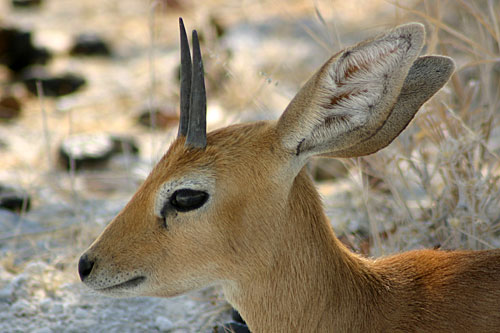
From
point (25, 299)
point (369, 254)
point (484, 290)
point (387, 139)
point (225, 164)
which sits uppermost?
point (387, 139)

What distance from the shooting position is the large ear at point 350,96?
219 centimetres

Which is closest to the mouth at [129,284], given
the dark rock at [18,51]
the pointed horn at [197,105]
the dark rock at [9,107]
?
the pointed horn at [197,105]

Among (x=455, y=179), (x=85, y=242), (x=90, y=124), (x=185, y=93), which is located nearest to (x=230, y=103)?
(x=90, y=124)

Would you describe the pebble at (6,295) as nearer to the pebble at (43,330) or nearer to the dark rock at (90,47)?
the pebble at (43,330)

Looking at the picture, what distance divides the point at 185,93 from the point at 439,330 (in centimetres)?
124

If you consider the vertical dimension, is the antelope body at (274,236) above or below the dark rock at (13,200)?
above

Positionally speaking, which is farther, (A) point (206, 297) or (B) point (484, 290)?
(A) point (206, 297)

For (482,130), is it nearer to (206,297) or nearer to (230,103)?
(206,297)

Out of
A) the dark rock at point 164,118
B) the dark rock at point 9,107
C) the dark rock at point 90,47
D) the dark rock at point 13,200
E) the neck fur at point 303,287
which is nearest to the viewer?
the neck fur at point 303,287

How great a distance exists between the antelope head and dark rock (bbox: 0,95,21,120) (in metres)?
4.67

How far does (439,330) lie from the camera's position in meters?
2.48

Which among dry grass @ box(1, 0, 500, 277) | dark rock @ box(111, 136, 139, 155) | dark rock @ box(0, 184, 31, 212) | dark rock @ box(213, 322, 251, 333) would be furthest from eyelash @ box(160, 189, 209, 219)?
dark rock @ box(111, 136, 139, 155)

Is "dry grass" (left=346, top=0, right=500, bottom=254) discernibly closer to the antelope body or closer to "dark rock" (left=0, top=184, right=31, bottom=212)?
the antelope body

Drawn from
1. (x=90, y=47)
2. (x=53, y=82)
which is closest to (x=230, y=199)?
(x=53, y=82)
